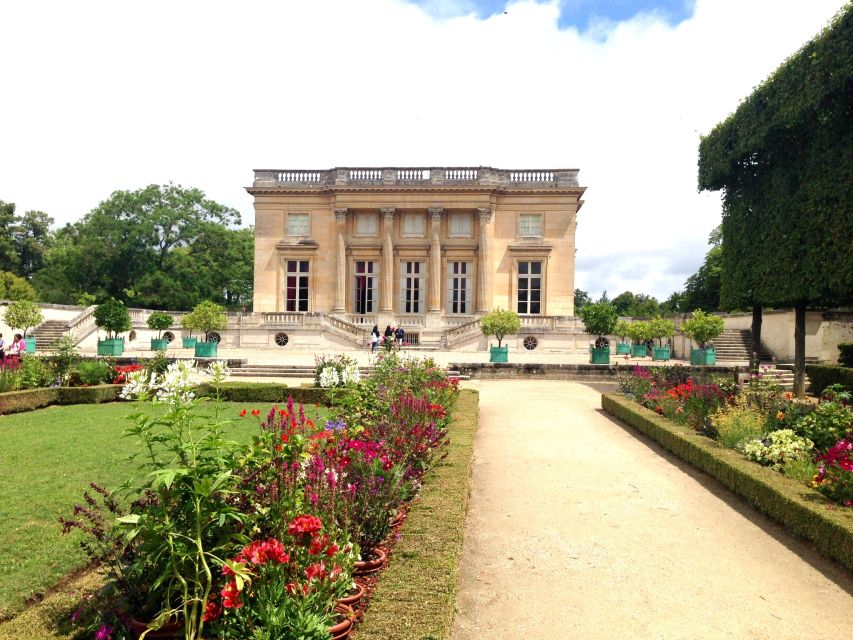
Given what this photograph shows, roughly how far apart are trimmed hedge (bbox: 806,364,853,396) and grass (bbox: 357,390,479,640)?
45.9ft

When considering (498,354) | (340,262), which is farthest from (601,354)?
(340,262)

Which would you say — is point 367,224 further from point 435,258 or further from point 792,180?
point 792,180

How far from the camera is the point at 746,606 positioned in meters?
3.72

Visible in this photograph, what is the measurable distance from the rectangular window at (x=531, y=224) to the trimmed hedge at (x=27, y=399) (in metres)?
27.0

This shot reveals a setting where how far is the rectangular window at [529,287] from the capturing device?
34.2m

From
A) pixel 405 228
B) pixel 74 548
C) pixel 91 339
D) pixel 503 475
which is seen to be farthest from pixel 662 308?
pixel 74 548

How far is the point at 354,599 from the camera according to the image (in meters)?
3.04

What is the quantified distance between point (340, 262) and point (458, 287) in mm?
7401

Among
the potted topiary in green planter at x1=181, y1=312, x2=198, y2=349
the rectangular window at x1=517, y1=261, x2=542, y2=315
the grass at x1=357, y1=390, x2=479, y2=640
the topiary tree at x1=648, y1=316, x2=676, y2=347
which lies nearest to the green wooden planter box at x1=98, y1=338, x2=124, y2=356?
the potted topiary in green planter at x1=181, y1=312, x2=198, y2=349

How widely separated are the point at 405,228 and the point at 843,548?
31.4 meters

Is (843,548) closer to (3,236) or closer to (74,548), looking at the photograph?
(74,548)

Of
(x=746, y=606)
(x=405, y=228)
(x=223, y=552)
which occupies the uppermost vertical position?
(x=405, y=228)

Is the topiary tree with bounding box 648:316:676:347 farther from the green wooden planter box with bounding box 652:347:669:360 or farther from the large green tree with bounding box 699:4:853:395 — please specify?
the large green tree with bounding box 699:4:853:395

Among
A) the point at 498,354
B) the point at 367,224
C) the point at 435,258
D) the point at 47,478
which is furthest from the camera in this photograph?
the point at 367,224
